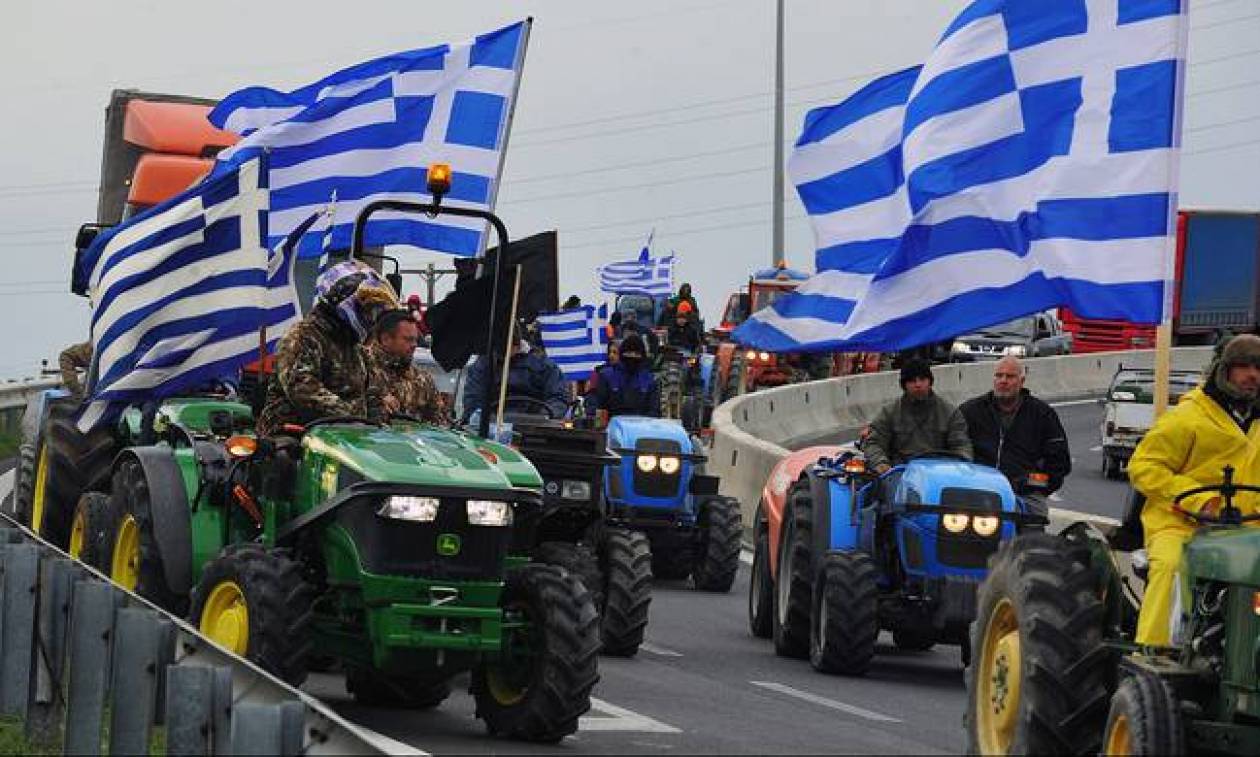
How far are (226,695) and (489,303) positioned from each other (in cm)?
754

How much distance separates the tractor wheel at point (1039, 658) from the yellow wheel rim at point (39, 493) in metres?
10.6

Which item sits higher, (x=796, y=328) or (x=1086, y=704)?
(x=796, y=328)

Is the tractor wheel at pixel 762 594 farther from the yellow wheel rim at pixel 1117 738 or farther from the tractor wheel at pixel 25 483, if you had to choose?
the yellow wheel rim at pixel 1117 738

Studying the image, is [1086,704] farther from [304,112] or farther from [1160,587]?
[304,112]

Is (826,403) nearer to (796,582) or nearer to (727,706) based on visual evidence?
(796,582)

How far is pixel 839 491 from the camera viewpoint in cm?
1927

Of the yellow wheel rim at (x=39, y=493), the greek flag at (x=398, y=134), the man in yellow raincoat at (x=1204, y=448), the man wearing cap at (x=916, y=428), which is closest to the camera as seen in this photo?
the man in yellow raincoat at (x=1204, y=448)

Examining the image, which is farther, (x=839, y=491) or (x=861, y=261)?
(x=839, y=491)

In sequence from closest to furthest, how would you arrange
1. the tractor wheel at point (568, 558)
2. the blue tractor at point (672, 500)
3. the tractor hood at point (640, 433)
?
the tractor wheel at point (568, 558) < the blue tractor at point (672, 500) < the tractor hood at point (640, 433)

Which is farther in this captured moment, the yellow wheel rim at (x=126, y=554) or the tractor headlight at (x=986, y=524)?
the tractor headlight at (x=986, y=524)

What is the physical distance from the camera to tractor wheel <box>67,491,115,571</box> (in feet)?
55.6

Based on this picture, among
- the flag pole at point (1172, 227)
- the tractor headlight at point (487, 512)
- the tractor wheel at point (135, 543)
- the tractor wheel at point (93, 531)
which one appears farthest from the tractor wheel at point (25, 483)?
the flag pole at point (1172, 227)

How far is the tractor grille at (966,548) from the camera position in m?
17.9

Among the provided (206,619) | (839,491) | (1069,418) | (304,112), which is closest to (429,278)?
(1069,418)
